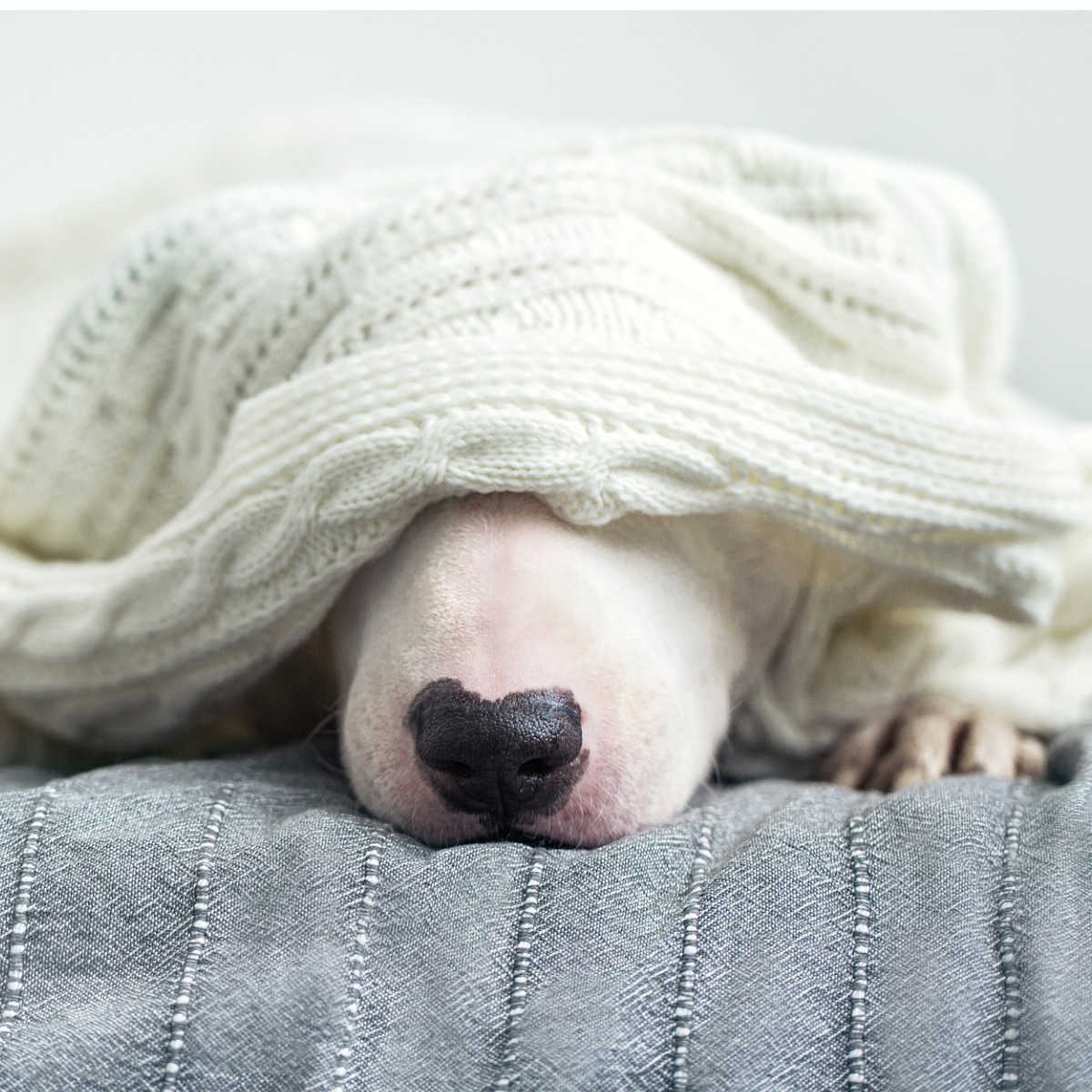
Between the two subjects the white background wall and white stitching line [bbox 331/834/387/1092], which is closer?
white stitching line [bbox 331/834/387/1092]

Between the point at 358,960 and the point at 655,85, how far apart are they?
1825 mm

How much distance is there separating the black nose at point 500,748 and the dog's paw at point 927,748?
285mm

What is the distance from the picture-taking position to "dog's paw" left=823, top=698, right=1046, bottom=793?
0.85m

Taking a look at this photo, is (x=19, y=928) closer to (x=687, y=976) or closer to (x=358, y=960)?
(x=358, y=960)

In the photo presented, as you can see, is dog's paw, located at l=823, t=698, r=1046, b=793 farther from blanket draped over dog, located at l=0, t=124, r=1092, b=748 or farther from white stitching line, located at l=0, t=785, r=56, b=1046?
white stitching line, located at l=0, t=785, r=56, b=1046

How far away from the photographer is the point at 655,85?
2.08 metres

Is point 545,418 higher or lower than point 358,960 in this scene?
higher

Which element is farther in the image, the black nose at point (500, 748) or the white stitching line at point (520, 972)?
the black nose at point (500, 748)

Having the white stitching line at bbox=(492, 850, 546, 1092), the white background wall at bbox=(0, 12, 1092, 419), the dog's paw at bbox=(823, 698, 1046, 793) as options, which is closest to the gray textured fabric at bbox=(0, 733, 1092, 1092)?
the white stitching line at bbox=(492, 850, 546, 1092)

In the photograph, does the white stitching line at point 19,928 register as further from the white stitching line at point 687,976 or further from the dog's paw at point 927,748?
the dog's paw at point 927,748

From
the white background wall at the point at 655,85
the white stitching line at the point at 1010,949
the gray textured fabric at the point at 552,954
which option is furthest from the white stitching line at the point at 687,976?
the white background wall at the point at 655,85

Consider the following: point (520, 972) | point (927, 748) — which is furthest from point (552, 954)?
point (927, 748)

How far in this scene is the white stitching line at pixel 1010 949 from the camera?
21.1 inches

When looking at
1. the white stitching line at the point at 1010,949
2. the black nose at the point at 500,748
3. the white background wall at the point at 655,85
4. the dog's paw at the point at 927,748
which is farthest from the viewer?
the white background wall at the point at 655,85
